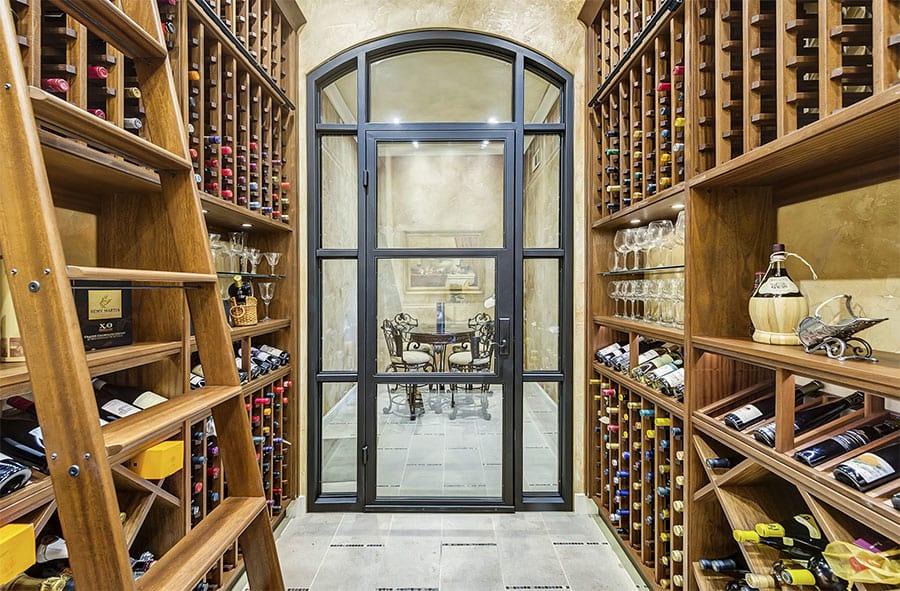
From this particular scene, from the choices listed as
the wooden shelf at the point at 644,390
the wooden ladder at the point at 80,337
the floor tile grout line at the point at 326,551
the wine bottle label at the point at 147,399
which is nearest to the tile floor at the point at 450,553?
the floor tile grout line at the point at 326,551

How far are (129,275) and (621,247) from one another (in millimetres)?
2214

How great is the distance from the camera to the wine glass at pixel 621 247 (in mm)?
2521

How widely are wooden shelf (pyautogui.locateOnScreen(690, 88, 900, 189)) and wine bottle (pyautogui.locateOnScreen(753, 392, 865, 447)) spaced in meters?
0.63

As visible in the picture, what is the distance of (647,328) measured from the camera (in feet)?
6.81

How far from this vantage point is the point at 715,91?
1604mm

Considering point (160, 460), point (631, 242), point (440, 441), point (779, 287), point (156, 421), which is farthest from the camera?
point (440, 441)

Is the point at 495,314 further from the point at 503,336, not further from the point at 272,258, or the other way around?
the point at 272,258

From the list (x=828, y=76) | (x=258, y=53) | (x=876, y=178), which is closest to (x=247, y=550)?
(x=828, y=76)

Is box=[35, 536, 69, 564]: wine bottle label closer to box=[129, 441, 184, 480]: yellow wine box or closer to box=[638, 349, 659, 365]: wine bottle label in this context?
box=[129, 441, 184, 480]: yellow wine box

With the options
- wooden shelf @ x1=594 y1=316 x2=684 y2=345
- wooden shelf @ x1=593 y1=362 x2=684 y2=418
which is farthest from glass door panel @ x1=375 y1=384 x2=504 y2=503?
wooden shelf @ x1=594 y1=316 x2=684 y2=345

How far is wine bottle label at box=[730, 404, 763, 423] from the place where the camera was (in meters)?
1.46

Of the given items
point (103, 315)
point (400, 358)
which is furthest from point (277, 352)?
point (103, 315)

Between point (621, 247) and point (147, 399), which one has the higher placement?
point (621, 247)

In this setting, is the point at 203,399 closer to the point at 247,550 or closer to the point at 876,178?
the point at 247,550
